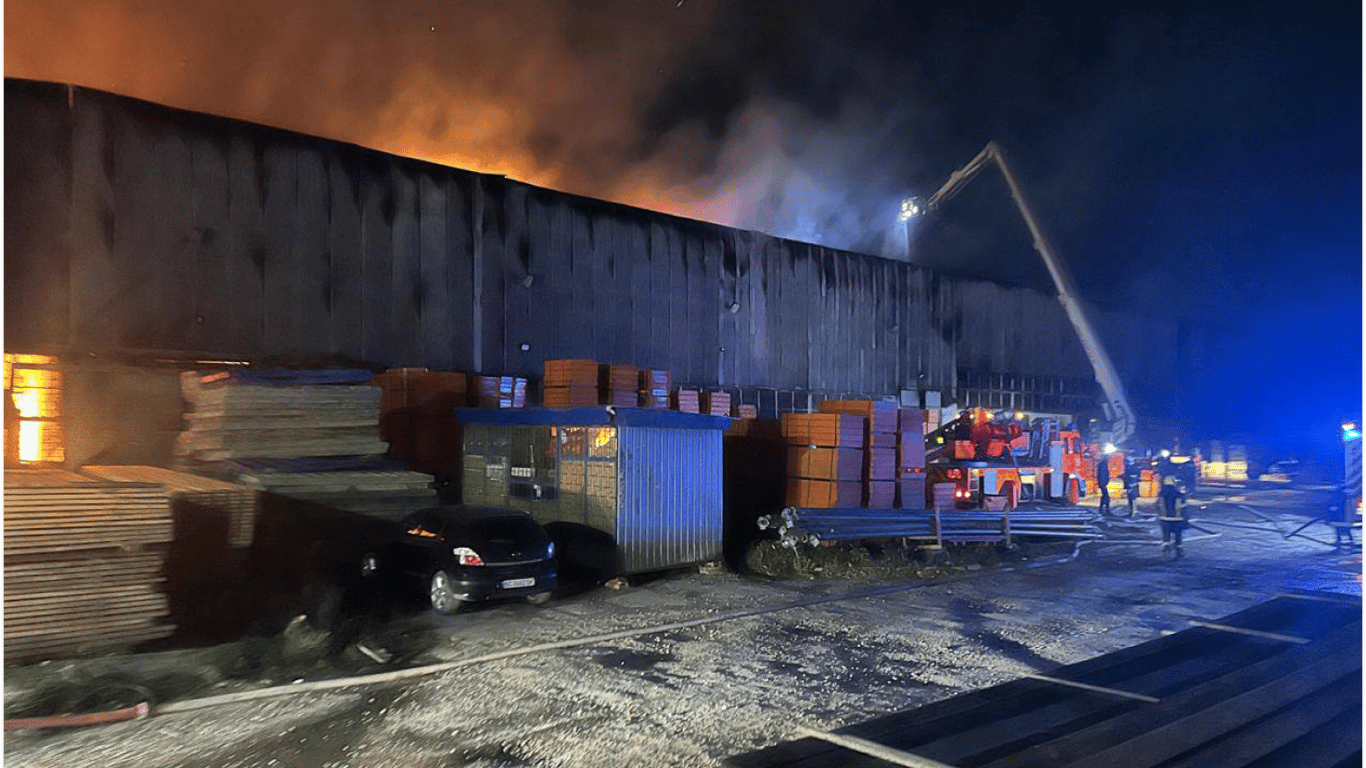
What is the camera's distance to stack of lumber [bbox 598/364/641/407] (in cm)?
1667

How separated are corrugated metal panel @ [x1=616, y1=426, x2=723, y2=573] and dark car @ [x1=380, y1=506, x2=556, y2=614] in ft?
6.64

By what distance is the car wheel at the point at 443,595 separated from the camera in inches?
392

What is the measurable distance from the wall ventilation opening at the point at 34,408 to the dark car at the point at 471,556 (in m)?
6.81

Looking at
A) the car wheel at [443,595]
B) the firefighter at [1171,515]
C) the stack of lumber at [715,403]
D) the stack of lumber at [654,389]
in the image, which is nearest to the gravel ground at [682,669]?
the car wheel at [443,595]

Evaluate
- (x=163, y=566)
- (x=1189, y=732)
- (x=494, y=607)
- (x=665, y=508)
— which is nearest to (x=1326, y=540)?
(x=665, y=508)

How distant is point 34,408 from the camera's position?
13.0 meters

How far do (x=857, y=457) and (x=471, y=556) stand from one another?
27.3 feet

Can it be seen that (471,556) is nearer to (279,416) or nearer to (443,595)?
(443,595)

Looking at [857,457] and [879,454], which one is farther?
[879,454]

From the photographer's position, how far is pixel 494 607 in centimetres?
1058

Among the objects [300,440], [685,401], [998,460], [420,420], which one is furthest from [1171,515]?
[300,440]

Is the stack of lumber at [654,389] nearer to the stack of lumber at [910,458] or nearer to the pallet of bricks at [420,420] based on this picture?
the pallet of bricks at [420,420]

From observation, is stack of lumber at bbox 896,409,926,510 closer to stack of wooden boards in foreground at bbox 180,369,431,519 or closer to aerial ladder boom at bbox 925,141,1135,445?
stack of wooden boards in foreground at bbox 180,369,431,519

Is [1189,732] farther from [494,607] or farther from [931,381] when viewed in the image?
[931,381]
